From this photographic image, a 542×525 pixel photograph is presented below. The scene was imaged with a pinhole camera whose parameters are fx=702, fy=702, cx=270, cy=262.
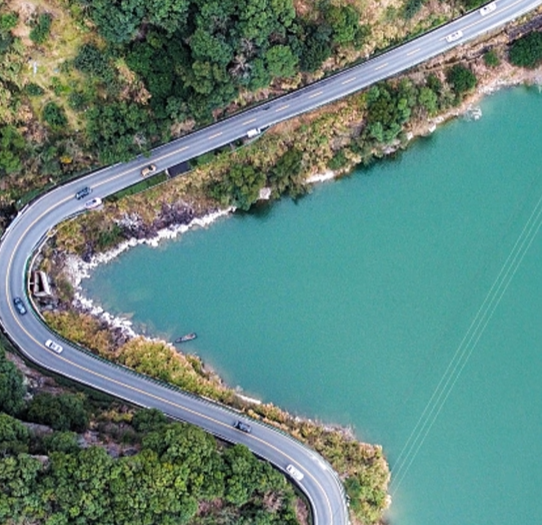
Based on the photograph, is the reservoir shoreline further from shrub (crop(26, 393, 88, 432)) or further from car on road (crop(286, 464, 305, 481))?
shrub (crop(26, 393, 88, 432))

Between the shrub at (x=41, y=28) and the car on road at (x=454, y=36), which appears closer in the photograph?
the shrub at (x=41, y=28)

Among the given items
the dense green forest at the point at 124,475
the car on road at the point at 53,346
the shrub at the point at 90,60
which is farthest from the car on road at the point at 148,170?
the dense green forest at the point at 124,475

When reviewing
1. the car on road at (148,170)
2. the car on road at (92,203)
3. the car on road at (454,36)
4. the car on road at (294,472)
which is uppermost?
the car on road at (454,36)

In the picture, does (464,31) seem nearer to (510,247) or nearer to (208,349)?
(510,247)

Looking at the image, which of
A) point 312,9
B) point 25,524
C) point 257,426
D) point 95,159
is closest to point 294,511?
point 257,426

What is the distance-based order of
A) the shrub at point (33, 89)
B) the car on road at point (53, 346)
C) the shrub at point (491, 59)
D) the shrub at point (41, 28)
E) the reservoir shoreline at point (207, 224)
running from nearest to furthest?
the shrub at point (41, 28), the shrub at point (33, 89), the car on road at point (53, 346), the reservoir shoreline at point (207, 224), the shrub at point (491, 59)

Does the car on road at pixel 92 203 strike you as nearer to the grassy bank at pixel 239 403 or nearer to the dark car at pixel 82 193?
the dark car at pixel 82 193
